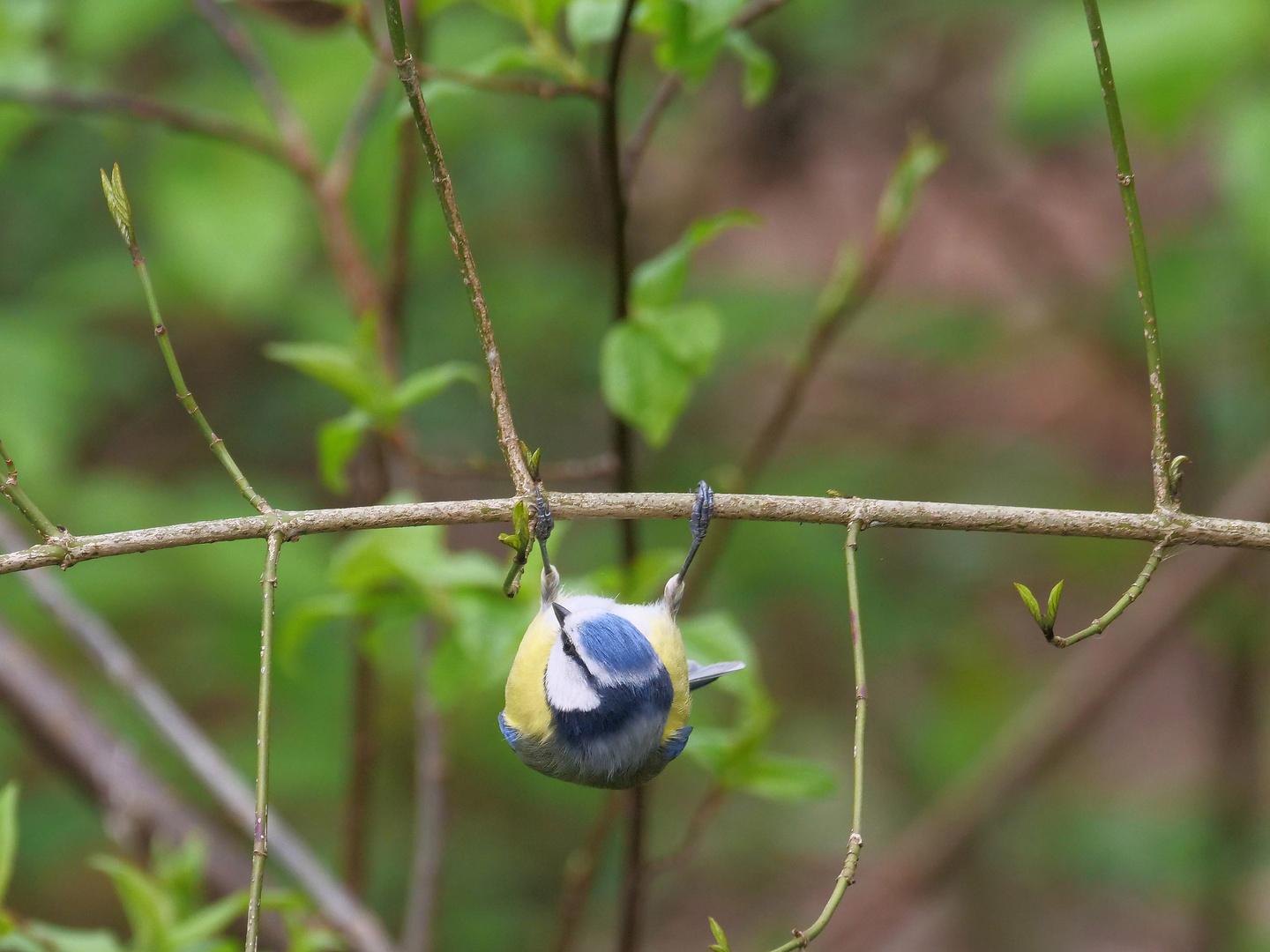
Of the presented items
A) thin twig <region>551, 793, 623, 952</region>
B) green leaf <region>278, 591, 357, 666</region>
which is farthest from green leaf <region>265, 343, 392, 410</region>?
thin twig <region>551, 793, 623, 952</region>

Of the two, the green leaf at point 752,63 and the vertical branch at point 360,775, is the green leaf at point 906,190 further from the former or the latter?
the vertical branch at point 360,775

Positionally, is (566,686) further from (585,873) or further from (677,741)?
(585,873)

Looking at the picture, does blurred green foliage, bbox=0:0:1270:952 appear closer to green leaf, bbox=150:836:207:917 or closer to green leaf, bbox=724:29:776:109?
green leaf, bbox=150:836:207:917

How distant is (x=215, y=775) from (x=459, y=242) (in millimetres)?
1130

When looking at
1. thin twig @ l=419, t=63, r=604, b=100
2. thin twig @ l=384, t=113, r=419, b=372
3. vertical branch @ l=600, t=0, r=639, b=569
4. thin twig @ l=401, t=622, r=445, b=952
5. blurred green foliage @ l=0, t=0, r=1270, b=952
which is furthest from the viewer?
blurred green foliage @ l=0, t=0, r=1270, b=952

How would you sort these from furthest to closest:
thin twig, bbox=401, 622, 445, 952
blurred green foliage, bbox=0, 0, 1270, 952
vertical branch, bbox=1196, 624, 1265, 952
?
vertical branch, bbox=1196, 624, 1265, 952
blurred green foliage, bbox=0, 0, 1270, 952
thin twig, bbox=401, 622, 445, 952

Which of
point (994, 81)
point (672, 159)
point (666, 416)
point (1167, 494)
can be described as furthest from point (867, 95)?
point (1167, 494)

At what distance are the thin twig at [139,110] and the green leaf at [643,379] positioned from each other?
0.73 meters

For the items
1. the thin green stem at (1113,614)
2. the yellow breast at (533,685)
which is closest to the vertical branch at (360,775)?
the yellow breast at (533,685)

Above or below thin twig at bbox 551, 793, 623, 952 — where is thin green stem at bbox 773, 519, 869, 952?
above

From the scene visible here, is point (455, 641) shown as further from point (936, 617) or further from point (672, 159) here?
point (672, 159)

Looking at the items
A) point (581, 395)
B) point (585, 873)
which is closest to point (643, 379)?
point (585, 873)

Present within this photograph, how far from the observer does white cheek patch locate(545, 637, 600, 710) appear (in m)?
1.40

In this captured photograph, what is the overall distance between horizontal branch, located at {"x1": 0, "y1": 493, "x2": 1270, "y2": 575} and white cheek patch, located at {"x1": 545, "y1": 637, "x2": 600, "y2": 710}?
1.24ft
